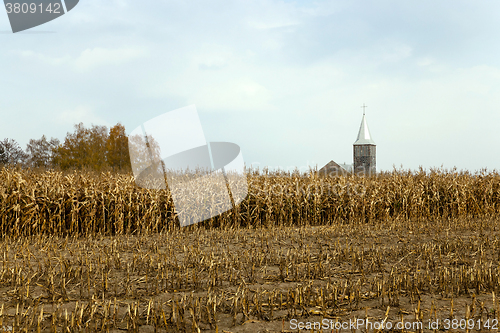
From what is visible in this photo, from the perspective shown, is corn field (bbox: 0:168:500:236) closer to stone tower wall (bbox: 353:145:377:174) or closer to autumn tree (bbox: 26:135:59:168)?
autumn tree (bbox: 26:135:59:168)

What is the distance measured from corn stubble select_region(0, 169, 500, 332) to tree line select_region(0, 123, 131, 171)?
86.7 feet

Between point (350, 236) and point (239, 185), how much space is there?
14.1 ft

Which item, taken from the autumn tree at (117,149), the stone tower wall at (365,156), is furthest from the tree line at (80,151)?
the stone tower wall at (365,156)

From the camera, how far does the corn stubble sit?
→ 351cm

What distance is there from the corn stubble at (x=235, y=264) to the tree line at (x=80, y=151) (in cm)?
2642

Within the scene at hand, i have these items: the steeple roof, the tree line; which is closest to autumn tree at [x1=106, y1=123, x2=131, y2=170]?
the tree line

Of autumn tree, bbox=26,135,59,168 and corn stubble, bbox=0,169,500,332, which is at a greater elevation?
autumn tree, bbox=26,135,59,168

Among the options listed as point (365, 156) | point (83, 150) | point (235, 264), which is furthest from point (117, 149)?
point (365, 156)

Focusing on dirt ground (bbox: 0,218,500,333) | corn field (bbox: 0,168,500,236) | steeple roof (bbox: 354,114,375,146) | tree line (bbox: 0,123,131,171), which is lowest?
dirt ground (bbox: 0,218,500,333)

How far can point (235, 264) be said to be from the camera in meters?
5.25

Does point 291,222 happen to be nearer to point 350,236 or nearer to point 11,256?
point 350,236

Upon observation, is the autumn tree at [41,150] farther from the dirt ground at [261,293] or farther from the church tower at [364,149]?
the church tower at [364,149]

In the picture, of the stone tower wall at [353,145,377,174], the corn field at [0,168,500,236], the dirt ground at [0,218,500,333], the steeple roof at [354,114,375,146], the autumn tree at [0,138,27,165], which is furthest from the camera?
the steeple roof at [354,114,375,146]

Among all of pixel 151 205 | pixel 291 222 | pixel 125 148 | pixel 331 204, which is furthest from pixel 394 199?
pixel 125 148
